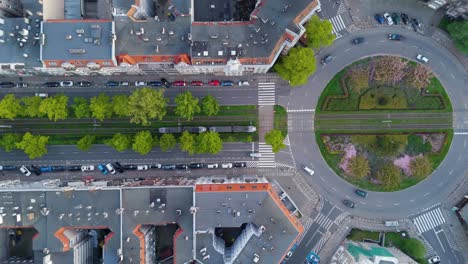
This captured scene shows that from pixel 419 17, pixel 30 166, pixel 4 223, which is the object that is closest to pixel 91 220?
pixel 4 223

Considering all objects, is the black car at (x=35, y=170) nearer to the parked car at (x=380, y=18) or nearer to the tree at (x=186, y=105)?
the tree at (x=186, y=105)

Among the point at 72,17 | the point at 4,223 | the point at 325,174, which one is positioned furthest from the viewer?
the point at 325,174

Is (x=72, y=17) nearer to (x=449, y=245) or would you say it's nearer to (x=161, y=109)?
(x=161, y=109)

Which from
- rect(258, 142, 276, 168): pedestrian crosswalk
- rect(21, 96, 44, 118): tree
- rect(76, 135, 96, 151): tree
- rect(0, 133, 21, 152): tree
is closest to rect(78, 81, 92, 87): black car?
rect(21, 96, 44, 118): tree

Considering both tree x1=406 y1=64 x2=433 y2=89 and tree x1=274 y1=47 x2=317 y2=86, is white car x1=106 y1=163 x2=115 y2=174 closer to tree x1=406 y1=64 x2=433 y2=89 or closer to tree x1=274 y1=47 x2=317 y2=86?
tree x1=274 y1=47 x2=317 y2=86

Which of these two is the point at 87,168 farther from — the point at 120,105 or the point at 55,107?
the point at 120,105

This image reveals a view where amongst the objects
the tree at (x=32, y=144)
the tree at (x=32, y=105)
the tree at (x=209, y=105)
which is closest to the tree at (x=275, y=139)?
the tree at (x=209, y=105)
